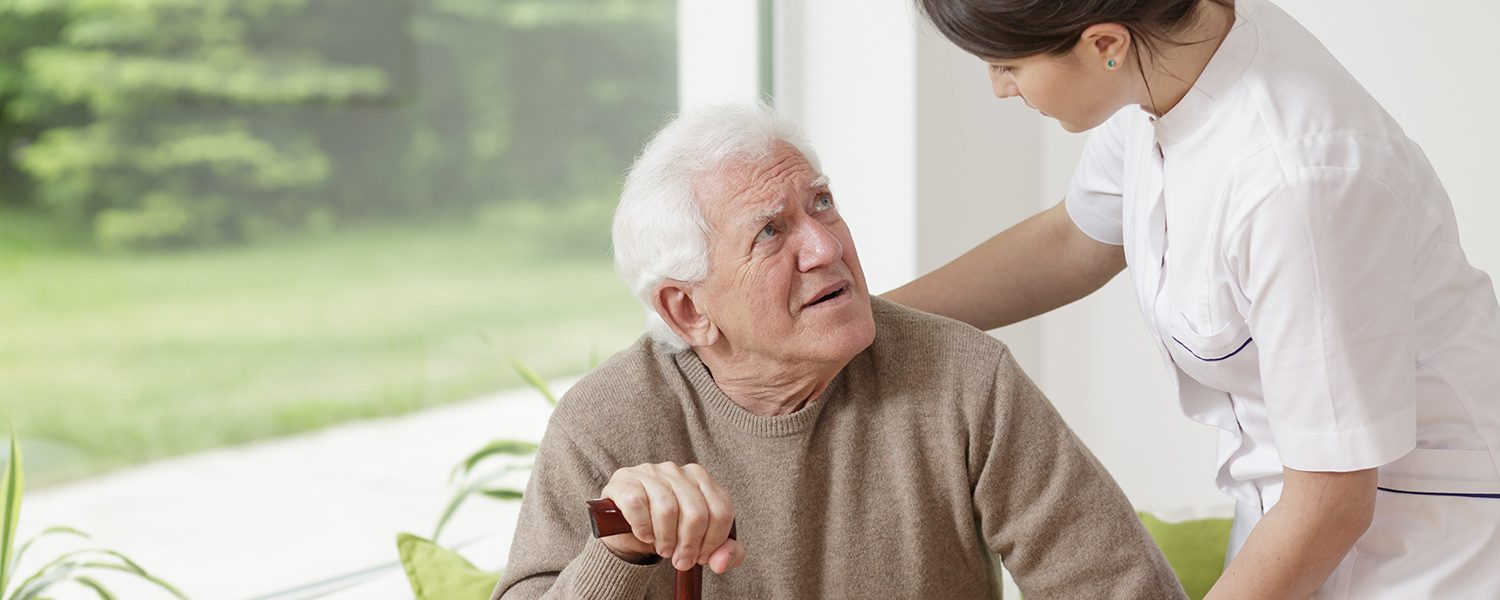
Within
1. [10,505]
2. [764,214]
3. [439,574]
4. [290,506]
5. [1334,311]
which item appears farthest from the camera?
[290,506]

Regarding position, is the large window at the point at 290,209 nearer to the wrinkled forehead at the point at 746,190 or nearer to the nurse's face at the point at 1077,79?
the wrinkled forehead at the point at 746,190

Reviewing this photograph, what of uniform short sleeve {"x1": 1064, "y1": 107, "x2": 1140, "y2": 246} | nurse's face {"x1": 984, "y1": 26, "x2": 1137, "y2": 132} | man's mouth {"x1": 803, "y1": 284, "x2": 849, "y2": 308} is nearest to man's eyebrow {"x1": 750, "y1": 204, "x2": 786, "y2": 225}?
man's mouth {"x1": 803, "y1": 284, "x2": 849, "y2": 308}

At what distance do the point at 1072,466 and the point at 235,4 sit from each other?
4.92 feet

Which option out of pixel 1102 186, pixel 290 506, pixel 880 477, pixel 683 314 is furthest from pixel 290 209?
pixel 1102 186

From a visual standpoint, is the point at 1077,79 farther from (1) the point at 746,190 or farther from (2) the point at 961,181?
(2) the point at 961,181

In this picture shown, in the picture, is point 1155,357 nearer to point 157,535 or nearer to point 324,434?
point 324,434

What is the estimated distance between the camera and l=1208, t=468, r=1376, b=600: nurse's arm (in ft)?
4.35

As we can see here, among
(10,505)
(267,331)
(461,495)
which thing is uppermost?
(267,331)

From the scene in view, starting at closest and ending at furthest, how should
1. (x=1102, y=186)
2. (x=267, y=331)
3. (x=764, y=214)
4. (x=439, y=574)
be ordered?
(x=764, y=214) < (x=1102, y=186) < (x=439, y=574) < (x=267, y=331)

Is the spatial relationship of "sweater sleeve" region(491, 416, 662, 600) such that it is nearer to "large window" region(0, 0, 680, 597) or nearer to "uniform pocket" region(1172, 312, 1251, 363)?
"uniform pocket" region(1172, 312, 1251, 363)

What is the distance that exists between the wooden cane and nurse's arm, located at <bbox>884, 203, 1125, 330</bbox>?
635 mm

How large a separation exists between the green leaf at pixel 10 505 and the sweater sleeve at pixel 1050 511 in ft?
4.33

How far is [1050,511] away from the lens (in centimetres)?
164

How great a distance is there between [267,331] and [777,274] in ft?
3.63
